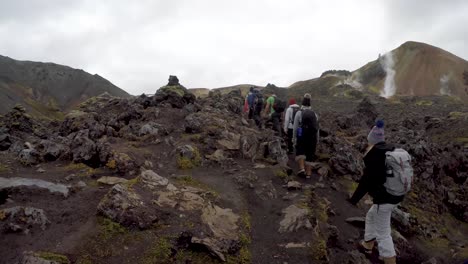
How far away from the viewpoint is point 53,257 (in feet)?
25.2

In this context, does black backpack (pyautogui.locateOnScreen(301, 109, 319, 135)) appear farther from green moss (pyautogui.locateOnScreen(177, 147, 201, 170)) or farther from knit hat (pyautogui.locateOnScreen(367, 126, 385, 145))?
knit hat (pyautogui.locateOnScreen(367, 126, 385, 145))

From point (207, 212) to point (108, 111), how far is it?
16.9 metres

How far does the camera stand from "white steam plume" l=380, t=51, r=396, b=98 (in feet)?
450

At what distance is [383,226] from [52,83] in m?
178

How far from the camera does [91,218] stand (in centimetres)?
937

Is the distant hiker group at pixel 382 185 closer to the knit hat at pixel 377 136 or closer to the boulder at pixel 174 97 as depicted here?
the knit hat at pixel 377 136

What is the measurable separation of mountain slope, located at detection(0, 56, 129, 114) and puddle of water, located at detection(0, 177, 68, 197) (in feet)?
469

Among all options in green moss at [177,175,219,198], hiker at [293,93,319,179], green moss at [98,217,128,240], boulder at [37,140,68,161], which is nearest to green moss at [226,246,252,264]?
green moss at [98,217,128,240]

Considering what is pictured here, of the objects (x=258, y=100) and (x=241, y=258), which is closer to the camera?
(x=241, y=258)

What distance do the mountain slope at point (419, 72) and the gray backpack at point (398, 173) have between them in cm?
13305

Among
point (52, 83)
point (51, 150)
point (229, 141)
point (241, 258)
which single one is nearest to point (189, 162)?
point (229, 141)

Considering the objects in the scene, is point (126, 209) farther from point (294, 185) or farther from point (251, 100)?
point (251, 100)

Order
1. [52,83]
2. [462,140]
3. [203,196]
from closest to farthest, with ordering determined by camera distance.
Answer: [203,196] → [462,140] → [52,83]

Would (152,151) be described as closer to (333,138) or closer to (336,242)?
(336,242)
